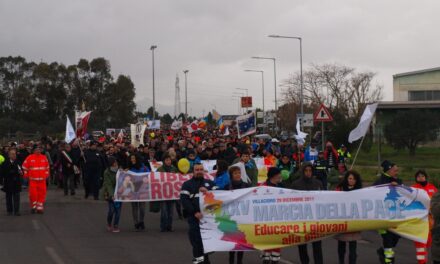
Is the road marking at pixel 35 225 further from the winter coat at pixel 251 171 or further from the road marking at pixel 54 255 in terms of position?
the winter coat at pixel 251 171

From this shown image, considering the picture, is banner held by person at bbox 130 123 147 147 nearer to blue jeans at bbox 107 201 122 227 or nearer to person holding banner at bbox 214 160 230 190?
blue jeans at bbox 107 201 122 227

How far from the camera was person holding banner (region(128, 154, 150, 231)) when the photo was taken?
15538 mm

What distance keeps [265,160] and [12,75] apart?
234 feet

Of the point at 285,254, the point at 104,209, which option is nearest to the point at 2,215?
the point at 104,209

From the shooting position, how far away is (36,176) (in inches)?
718

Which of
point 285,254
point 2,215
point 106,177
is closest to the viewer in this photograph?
point 285,254

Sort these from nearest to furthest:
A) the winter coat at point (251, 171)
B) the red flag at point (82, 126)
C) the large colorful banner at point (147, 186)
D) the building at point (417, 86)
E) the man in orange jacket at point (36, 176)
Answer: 1. the large colorful banner at point (147, 186)
2. the winter coat at point (251, 171)
3. the man in orange jacket at point (36, 176)
4. the red flag at point (82, 126)
5. the building at point (417, 86)

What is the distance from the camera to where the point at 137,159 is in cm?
1608

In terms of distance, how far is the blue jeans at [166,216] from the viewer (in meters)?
15.2

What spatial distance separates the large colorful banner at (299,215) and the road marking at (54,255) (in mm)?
2630

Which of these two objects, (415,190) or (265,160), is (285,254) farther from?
(265,160)

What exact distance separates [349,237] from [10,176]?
33.9 ft

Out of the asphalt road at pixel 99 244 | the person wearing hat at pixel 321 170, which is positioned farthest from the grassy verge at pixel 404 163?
the asphalt road at pixel 99 244

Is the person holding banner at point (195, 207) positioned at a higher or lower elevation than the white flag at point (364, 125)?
lower
